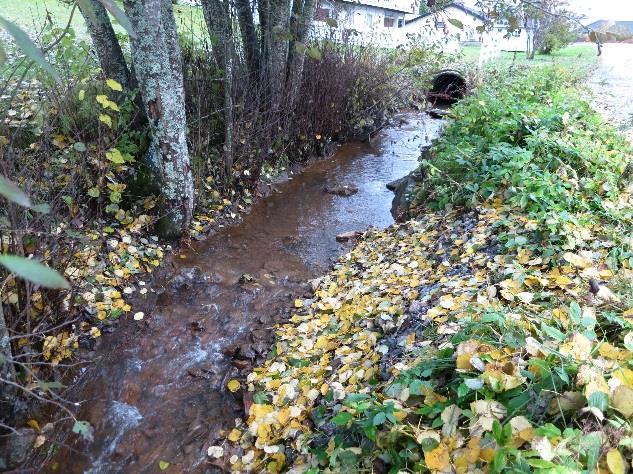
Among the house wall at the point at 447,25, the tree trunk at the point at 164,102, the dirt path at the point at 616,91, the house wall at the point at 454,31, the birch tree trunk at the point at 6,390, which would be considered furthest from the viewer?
the dirt path at the point at 616,91

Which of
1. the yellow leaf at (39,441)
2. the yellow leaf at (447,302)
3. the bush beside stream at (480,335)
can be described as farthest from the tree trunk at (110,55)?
the yellow leaf at (447,302)

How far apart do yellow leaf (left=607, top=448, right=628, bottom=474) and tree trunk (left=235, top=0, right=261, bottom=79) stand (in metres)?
5.67

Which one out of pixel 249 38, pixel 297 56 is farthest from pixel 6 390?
pixel 297 56

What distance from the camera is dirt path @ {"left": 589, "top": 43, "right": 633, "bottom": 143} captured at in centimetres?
668

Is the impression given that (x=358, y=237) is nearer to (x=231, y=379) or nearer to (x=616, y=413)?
(x=231, y=379)

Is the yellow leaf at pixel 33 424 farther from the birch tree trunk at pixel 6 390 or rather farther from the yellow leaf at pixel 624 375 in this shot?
the yellow leaf at pixel 624 375

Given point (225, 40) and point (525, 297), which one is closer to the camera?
point (525, 297)

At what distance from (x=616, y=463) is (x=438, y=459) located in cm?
57

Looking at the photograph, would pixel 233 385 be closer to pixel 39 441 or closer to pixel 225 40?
pixel 39 441

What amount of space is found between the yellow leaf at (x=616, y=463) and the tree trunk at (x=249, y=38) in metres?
5.67

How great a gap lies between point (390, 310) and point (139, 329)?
6.68 feet

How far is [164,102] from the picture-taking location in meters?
4.09

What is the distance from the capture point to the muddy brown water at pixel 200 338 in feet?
8.87

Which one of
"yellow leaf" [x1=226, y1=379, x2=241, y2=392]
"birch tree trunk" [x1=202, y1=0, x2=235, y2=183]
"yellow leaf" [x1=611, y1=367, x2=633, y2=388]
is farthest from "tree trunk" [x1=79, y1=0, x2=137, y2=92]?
"yellow leaf" [x1=611, y1=367, x2=633, y2=388]
